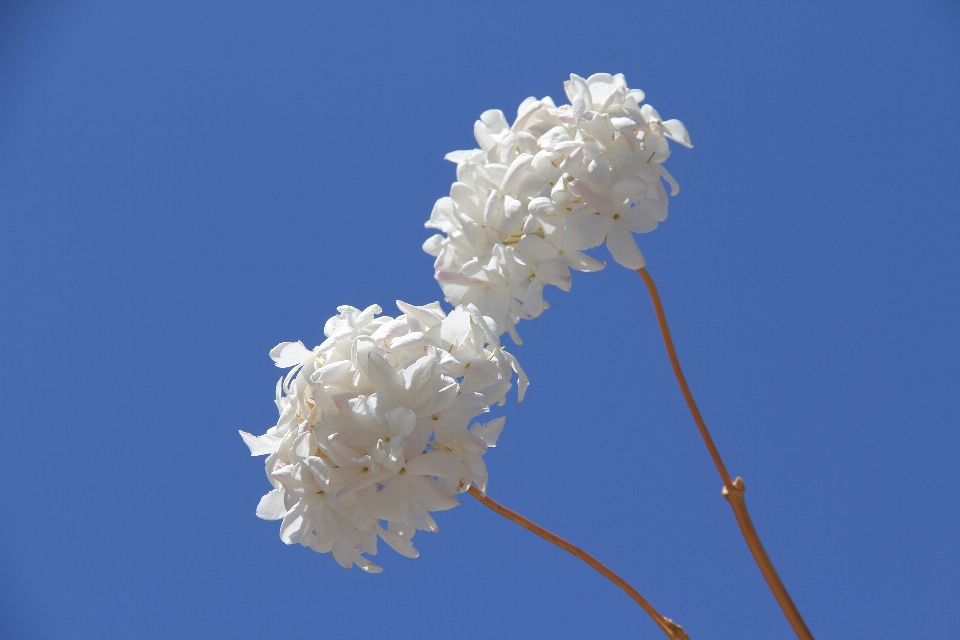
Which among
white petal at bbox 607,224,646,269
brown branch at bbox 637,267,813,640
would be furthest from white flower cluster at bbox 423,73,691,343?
brown branch at bbox 637,267,813,640

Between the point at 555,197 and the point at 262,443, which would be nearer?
the point at 262,443

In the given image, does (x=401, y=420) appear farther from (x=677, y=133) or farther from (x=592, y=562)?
(x=677, y=133)

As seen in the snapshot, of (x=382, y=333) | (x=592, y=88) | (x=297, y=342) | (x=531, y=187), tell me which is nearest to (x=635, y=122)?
(x=592, y=88)

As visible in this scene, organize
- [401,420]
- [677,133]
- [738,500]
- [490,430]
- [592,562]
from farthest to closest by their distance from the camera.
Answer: [677,133] → [738,500] → [592,562] → [490,430] → [401,420]

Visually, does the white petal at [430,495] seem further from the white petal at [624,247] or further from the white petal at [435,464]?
the white petal at [624,247]

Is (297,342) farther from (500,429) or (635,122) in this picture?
(635,122)

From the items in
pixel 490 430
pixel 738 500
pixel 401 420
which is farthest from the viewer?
pixel 738 500

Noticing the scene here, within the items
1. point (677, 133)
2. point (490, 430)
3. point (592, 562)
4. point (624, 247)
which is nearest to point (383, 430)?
point (490, 430)
